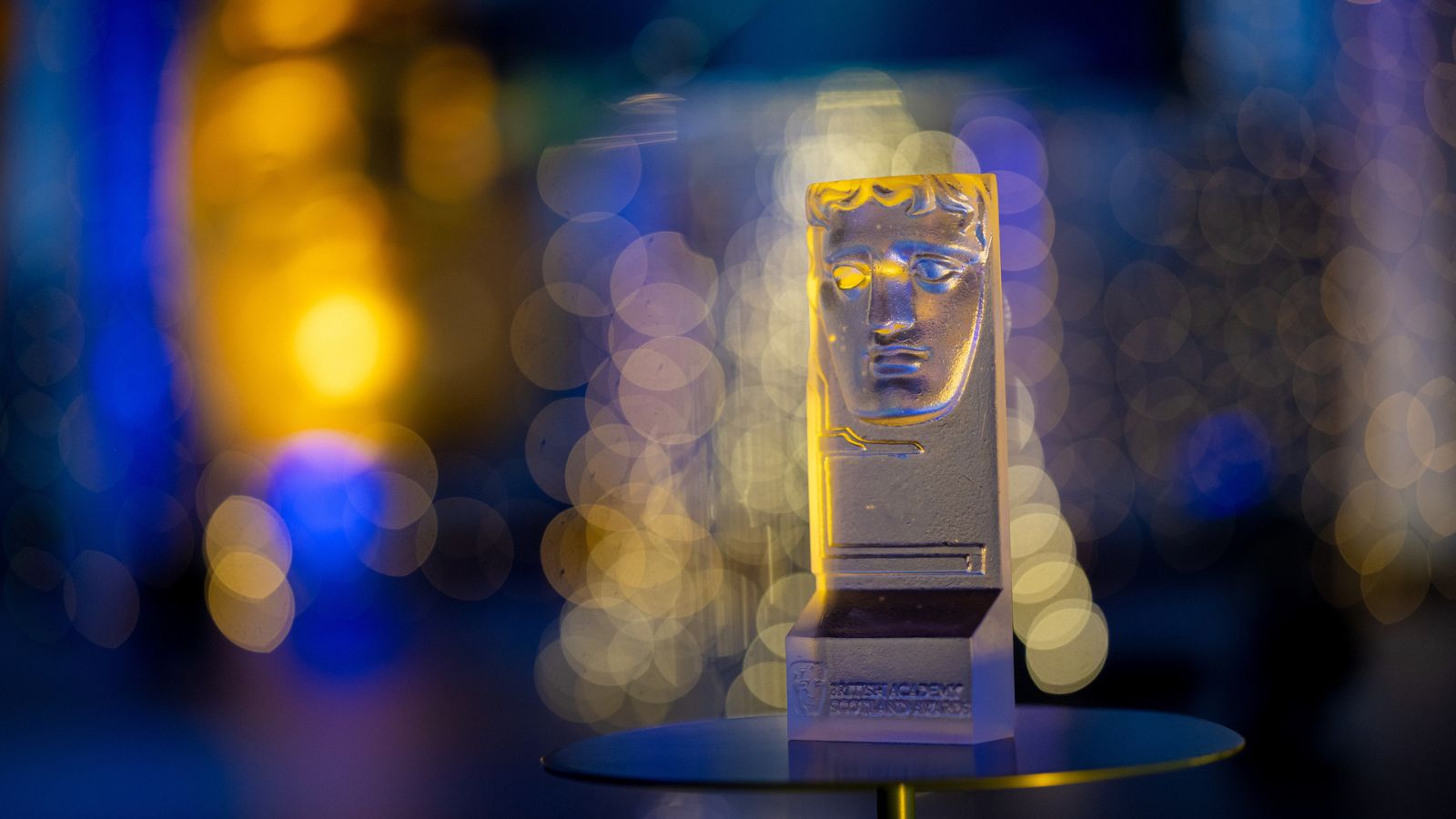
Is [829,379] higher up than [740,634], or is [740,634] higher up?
[829,379]

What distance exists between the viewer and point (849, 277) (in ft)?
5.24

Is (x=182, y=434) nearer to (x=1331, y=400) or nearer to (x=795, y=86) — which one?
(x=795, y=86)

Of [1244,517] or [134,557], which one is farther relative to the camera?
[1244,517]

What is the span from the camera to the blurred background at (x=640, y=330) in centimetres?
602

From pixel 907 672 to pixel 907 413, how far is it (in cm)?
26

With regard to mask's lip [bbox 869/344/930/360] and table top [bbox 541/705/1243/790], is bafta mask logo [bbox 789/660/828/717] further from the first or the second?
mask's lip [bbox 869/344/930/360]

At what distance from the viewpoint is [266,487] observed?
6484mm

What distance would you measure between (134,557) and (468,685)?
83.5 inches

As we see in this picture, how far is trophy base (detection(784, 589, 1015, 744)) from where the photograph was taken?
1443mm

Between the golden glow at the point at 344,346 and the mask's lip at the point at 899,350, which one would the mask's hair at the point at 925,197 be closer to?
the mask's lip at the point at 899,350

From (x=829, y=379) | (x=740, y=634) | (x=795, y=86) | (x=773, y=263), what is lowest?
(x=740, y=634)

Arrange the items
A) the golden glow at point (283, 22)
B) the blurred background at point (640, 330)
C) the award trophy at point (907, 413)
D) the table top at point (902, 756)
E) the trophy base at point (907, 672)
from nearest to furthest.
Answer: the table top at point (902, 756) < the trophy base at point (907, 672) < the award trophy at point (907, 413) < the blurred background at point (640, 330) < the golden glow at point (283, 22)

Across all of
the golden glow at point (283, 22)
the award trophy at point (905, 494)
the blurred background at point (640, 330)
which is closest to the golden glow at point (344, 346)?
the blurred background at point (640, 330)

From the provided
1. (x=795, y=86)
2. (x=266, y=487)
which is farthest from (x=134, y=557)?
(x=795, y=86)
